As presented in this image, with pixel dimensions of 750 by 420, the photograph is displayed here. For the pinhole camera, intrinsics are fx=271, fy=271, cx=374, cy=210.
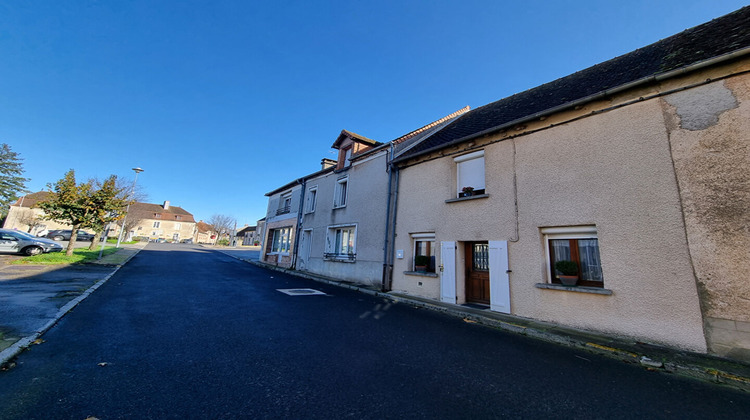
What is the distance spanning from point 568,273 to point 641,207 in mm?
1842

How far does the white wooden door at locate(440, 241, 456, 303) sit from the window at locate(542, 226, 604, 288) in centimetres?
245

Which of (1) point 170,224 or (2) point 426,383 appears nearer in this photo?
(2) point 426,383

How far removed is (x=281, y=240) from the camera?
19.7 metres

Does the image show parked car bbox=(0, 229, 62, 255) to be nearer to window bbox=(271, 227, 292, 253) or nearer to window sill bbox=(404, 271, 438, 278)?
window bbox=(271, 227, 292, 253)

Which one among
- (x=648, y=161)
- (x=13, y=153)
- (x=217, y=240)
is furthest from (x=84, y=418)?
(x=217, y=240)

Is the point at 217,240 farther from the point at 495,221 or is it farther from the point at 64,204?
the point at 495,221

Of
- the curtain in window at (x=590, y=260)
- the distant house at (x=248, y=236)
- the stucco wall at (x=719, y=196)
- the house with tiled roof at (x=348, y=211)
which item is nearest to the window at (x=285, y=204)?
the house with tiled roof at (x=348, y=211)

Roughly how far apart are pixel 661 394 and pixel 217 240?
65.4 m

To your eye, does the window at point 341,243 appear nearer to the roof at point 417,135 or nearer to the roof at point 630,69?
the roof at point 417,135

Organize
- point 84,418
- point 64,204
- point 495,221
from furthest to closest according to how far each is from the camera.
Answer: point 64,204 < point 495,221 < point 84,418

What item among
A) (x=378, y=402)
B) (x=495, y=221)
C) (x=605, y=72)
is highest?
(x=605, y=72)

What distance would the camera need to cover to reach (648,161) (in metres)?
5.33

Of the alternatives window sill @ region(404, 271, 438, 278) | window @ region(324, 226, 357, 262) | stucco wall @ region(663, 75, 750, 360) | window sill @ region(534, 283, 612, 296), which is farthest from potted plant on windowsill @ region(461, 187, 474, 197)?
window @ region(324, 226, 357, 262)

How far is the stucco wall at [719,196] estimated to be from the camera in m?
4.28
